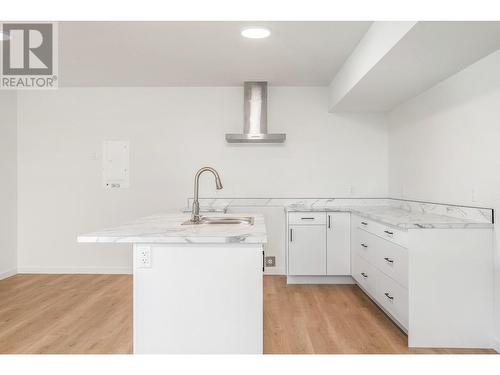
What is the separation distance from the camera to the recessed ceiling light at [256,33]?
3.00 meters

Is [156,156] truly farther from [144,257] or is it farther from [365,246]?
[144,257]

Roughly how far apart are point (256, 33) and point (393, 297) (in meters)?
2.33

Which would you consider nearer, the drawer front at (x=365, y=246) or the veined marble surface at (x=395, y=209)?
the veined marble surface at (x=395, y=209)

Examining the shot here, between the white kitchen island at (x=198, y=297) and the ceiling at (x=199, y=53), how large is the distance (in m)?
1.83

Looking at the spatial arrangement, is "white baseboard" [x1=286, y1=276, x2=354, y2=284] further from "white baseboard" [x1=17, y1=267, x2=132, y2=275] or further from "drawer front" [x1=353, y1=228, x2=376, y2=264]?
"white baseboard" [x1=17, y1=267, x2=132, y2=275]

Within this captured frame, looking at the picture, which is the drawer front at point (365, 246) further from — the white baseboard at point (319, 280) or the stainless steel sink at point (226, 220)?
the stainless steel sink at point (226, 220)

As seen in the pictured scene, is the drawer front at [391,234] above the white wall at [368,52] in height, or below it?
below

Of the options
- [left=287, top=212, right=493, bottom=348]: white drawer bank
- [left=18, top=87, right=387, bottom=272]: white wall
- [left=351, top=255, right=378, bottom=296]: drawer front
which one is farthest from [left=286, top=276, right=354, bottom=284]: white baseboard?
[left=287, top=212, right=493, bottom=348]: white drawer bank

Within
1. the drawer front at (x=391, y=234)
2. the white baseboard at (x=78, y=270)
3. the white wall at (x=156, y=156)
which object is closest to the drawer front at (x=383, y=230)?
the drawer front at (x=391, y=234)

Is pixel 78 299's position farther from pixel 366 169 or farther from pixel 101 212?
pixel 366 169

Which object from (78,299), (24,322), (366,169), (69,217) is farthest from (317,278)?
(69,217)

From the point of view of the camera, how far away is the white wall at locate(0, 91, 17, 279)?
467cm

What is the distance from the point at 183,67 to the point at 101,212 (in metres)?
2.19

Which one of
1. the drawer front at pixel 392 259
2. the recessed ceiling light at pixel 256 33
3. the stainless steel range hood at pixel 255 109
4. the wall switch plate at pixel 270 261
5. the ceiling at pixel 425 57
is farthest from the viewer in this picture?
the wall switch plate at pixel 270 261
